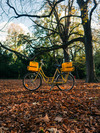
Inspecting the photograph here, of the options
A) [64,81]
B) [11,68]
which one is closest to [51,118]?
[64,81]

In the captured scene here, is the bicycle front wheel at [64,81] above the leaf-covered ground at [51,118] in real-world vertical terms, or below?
above

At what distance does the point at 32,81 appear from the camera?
5.28 meters

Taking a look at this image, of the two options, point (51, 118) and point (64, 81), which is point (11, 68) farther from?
point (51, 118)

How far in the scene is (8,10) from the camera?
7.04 metres

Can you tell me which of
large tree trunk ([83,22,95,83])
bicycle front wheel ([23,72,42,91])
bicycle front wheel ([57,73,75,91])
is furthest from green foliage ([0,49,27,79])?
bicycle front wheel ([57,73,75,91])

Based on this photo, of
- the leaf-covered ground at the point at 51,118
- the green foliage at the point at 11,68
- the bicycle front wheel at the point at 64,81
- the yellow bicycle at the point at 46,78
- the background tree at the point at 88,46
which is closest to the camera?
the leaf-covered ground at the point at 51,118

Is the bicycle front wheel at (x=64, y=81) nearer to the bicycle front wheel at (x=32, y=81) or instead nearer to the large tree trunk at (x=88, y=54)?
the bicycle front wheel at (x=32, y=81)

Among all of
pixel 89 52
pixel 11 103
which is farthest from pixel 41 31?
pixel 11 103

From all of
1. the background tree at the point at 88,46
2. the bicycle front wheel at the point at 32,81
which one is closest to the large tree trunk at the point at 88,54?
the background tree at the point at 88,46

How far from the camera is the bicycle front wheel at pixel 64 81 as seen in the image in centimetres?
540

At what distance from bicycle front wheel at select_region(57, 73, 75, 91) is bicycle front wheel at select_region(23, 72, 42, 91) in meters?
0.82

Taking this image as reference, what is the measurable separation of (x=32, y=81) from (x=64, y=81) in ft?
4.42

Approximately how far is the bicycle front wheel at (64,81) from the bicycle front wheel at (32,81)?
2.70ft

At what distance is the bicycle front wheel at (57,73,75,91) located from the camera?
5.40 m
